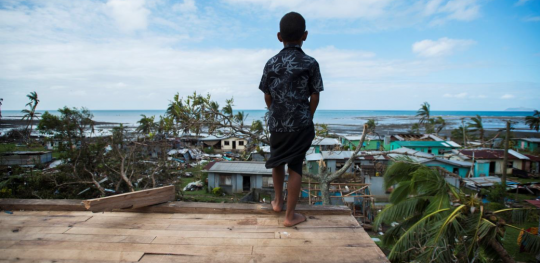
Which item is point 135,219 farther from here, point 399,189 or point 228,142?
point 228,142

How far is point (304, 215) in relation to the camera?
97.8 inches

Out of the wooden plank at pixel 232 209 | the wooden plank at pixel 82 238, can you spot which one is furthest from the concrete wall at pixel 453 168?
the wooden plank at pixel 82 238

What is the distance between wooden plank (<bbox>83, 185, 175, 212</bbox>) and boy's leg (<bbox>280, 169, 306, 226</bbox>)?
1135mm

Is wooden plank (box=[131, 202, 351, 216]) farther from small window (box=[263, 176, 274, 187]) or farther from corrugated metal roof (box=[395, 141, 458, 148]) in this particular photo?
corrugated metal roof (box=[395, 141, 458, 148])

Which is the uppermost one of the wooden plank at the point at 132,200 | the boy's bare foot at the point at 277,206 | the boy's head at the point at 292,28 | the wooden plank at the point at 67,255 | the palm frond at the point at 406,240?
the boy's head at the point at 292,28

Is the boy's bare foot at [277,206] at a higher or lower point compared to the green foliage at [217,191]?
higher

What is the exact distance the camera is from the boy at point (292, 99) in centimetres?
233

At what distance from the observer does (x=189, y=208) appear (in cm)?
259

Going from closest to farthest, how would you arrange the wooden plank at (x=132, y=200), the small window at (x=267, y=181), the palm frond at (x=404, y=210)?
the wooden plank at (x=132, y=200) → the palm frond at (x=404, y=210) → the small window at (x=267, y=181)

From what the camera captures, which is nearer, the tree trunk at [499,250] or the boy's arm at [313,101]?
the boy's arm at [313,101]

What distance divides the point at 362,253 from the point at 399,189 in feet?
17.9

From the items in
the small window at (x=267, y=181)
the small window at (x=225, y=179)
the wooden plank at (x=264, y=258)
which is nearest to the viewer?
the wooden plank at (x=264, y=258)

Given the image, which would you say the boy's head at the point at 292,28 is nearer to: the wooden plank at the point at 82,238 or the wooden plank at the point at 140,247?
the wooden plank at the point at 140,247

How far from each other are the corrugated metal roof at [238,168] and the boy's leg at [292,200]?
53.1ft
